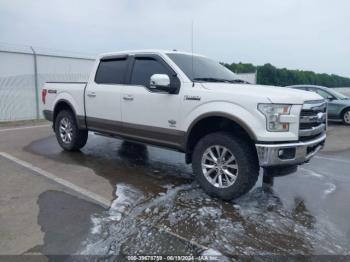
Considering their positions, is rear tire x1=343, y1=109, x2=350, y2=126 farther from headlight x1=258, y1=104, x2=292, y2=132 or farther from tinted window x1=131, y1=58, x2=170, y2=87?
headlight x1=258, y1=104, x2=292, y2=132

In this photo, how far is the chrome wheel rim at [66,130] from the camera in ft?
23.8

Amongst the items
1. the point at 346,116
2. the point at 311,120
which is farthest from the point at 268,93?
the point at 346,116

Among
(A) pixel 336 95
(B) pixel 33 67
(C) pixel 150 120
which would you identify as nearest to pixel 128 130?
(C) pixel 150 120

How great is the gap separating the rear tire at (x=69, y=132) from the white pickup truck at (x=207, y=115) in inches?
18.5

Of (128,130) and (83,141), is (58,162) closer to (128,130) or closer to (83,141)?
(83,141)

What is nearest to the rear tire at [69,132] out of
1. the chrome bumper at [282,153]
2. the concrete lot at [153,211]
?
the concrete lot at [153,211]

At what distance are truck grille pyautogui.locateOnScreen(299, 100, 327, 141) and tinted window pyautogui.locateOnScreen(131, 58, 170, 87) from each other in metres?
2.11

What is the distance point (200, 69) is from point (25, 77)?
9.65 metres

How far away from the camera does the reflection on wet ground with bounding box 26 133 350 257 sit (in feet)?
11.4

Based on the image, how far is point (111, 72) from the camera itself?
644cm

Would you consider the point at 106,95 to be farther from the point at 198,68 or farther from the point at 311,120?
the point at 311,120

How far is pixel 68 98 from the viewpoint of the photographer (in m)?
7.12

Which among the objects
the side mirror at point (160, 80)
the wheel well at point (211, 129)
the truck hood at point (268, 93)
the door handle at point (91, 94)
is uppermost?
the side mirror at point (160, 80)

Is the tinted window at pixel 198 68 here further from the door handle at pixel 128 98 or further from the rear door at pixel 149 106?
the door handle at pixel 128 98
